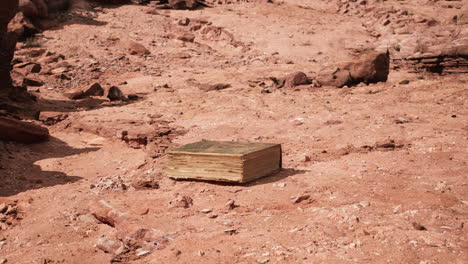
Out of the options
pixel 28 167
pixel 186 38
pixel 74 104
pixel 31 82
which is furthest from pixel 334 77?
pixel 31 82

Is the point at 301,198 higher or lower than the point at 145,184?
higher

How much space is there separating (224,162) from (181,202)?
0.56 meters

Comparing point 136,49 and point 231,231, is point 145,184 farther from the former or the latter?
point 136,49

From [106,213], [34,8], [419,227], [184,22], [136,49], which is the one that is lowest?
[106,213]

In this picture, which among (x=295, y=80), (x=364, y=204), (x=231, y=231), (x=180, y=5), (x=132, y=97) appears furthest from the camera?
(x=180, y=5)

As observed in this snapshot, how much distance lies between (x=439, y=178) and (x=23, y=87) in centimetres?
677

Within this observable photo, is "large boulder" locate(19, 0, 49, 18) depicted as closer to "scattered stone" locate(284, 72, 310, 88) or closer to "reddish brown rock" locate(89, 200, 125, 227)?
"scattered stone" locate(284, 72, 310, 88)

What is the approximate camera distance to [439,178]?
4.67 m

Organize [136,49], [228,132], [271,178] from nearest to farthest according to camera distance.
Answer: [271,178] < [228,132] < [136,49]

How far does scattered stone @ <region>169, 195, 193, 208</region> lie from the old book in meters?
0.41

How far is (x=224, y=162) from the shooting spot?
4.77m

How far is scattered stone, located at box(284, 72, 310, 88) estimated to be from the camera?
372 inches

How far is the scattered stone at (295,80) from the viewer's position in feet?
31.0

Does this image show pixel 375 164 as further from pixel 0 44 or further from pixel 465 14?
pixel 465 14
